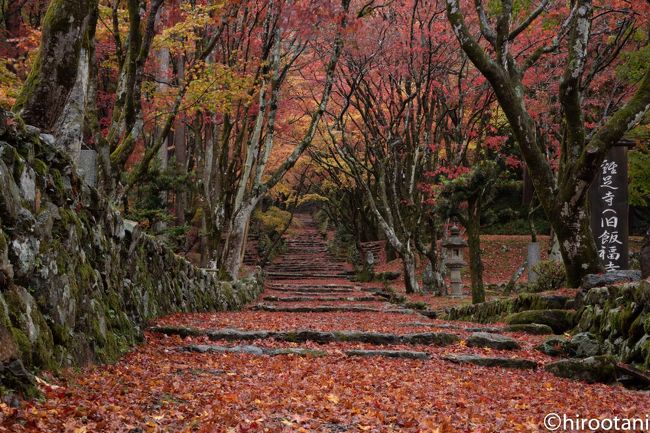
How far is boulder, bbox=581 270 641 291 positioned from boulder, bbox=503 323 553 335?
890 mm

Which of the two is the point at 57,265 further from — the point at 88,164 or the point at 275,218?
the point at 275,218

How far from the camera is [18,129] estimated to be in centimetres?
432

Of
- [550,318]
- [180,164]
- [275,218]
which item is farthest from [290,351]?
[275,218]

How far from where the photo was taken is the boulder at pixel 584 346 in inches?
277

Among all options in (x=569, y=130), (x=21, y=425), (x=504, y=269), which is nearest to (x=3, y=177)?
(x=21, y=425)

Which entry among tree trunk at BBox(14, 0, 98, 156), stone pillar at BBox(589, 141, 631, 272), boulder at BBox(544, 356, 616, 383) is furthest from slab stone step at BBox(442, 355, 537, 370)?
tree trunk at BBox(14, 0, 98, 156)

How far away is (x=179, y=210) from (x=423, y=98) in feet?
28.3

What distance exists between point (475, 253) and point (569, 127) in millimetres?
3896

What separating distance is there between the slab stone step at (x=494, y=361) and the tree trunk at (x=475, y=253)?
18.7ft

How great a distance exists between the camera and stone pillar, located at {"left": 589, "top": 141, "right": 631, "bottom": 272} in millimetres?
10250

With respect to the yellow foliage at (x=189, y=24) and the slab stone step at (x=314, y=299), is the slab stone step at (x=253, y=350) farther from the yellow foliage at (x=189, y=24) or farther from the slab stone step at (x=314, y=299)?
the slab stone step at (x=314, y=299)

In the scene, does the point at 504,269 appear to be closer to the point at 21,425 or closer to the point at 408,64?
the point at 408,64

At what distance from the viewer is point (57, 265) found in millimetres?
4418

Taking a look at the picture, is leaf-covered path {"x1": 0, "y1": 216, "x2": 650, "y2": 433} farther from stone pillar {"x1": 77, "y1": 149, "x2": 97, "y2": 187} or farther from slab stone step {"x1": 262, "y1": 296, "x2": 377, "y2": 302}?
slab stone step {"x1": 262, "y1": 296, "x2": 377, "y2": 302}
